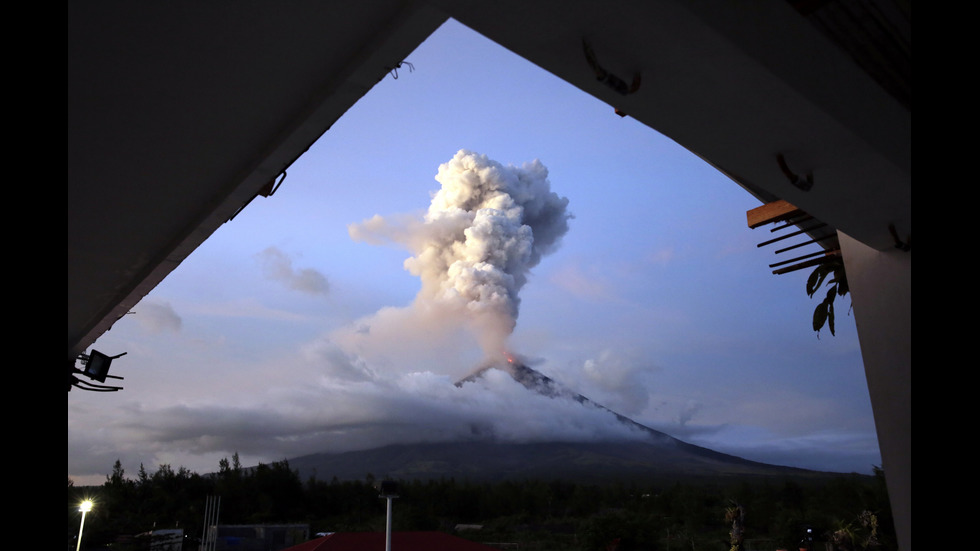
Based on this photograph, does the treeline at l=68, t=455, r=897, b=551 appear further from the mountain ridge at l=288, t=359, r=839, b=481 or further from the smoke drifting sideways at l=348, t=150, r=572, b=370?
the mountain ridge at l=288, t=359, r=839, b=481

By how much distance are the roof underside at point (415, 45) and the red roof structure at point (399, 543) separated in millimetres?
3952

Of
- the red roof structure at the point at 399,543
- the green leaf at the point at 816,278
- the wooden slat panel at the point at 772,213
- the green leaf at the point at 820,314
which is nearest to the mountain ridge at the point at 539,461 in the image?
the red roof structure at the point at 399,543

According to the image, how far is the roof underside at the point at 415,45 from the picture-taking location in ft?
4.45

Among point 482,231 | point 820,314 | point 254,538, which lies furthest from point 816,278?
point 482,231

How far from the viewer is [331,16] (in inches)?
54.1

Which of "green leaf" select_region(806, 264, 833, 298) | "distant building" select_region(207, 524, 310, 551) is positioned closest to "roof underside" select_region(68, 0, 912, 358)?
"green leaf" select_region(806, 264, 833, 298)

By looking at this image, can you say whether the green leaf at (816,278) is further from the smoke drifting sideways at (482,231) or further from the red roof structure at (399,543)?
the smoke drifting sideways at (482,231)

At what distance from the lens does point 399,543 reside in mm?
5363

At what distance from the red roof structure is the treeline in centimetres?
2139

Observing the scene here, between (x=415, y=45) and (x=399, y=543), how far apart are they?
4.85 meters

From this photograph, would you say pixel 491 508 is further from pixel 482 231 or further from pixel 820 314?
pixel 820 314
